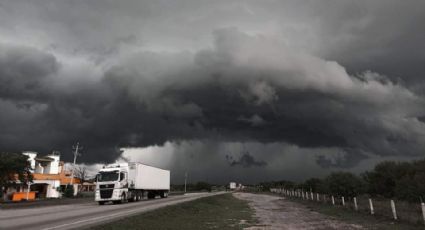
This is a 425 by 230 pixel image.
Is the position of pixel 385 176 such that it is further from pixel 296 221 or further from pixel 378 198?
pixel 296 221

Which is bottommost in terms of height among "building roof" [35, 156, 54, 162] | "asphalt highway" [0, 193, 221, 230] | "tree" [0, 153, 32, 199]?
"asphalt highway" [0, 193, 221, 230]

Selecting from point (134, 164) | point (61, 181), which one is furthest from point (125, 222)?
point (61, 181)

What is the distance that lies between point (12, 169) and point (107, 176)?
20.6 m

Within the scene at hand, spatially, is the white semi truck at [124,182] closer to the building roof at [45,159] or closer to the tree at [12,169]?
the tree at [12,169]

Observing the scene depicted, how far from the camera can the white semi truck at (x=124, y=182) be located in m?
42.2

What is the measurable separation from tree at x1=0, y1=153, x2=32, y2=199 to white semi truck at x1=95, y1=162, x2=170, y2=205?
18020 millimetres

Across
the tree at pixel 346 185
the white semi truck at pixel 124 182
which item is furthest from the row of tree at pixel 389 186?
the white semi truck at pixel 124 182

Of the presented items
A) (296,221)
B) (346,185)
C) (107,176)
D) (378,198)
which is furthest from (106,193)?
(378,198)

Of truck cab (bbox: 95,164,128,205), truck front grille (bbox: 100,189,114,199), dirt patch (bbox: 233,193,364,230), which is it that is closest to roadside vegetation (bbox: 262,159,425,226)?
dirt patch (bbox: 233,193,364,230)

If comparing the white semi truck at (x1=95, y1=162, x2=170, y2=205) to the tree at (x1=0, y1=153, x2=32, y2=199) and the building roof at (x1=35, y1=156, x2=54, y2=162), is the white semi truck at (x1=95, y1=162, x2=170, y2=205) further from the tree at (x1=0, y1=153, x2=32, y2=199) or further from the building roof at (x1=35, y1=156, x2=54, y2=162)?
the building roof at (x1=35, y1=156, x2=54, y2=162)

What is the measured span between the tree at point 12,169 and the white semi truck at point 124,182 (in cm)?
1802

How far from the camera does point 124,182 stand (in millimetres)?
43688

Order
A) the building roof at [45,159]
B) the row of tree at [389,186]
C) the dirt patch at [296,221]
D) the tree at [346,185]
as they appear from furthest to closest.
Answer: the building roof at [45,159], the tree at [346,185], the row of tree at [389,186], the dirt patch at [296,221]

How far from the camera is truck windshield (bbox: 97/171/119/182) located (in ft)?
140
